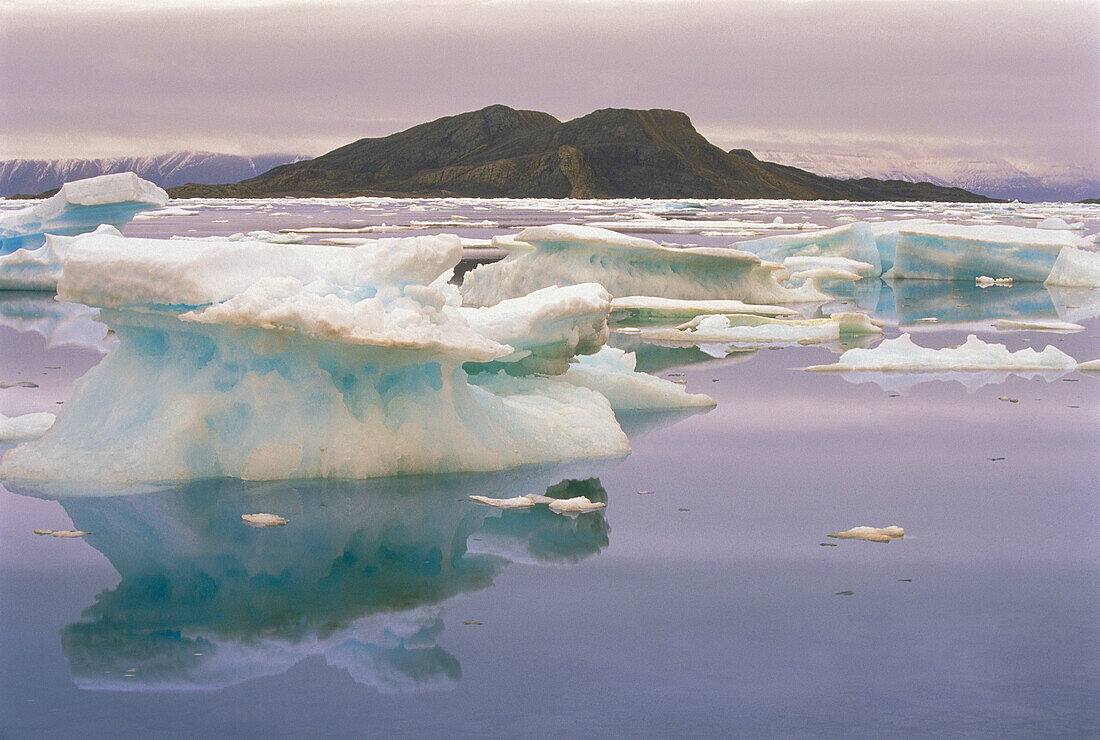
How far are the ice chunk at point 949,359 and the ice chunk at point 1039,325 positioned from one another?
7.26 ft

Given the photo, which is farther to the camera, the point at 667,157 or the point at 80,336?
the point at 667,157

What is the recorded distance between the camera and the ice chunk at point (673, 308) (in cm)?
1138

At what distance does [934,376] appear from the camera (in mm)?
8055

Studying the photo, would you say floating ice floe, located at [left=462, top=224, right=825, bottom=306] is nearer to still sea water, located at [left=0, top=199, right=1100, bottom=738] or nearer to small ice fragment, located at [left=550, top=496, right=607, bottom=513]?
still sea water, located at [left=0, top=199, right=1100, bottom=738]

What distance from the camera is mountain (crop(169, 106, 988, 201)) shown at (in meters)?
104

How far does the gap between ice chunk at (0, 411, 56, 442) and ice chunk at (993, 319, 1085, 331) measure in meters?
8.26

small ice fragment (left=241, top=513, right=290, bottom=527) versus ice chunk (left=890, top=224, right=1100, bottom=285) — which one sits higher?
ice chunk (left=890, top=224, right=1100, bottom=285)

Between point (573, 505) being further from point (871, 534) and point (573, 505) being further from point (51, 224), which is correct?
point (51, 224)

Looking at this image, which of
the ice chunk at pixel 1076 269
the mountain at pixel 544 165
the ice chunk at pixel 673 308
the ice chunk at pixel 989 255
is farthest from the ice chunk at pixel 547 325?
the mountain at pixel 544 165

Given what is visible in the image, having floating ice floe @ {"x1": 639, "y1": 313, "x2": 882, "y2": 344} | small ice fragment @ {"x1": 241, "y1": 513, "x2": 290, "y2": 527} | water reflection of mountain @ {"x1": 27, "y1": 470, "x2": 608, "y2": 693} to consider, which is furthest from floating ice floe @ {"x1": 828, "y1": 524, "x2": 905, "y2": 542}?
floating ice floe @ {"x1": 639, "y1": 313, "x2": 882, "y2": 344}

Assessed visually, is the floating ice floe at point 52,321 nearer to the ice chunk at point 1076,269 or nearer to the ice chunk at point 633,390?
the ice chunk at point 633,390

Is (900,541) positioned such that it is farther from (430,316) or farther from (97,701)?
(97,701)

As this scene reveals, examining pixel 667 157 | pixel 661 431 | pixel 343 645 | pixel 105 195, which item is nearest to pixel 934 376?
pixel 661 431

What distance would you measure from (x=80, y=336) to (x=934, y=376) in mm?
6884
